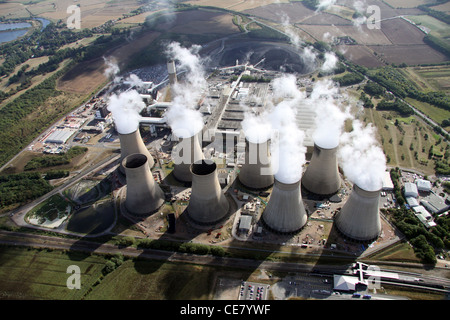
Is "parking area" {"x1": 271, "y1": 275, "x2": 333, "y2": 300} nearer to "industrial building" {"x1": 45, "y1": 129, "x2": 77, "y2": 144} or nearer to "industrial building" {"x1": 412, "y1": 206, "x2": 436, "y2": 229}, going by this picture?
"industrial building" {"x1": 412, "y1": 206, "x2": 436, "y2": 229}

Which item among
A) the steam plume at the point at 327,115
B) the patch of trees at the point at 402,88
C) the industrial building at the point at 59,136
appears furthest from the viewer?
the patch of trees at the point at 402,88

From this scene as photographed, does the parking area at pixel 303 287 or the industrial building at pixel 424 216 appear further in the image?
the industrial building at pixel 424 216

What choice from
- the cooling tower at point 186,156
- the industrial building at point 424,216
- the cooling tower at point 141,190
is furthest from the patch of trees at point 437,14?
the cooling tower at point 141,190

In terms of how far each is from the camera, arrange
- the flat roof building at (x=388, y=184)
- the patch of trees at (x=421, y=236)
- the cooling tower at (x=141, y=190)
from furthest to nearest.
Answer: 1. the flat roof building at (x=388, y=184)
2. the cooling tower at (x=141, y=190)
3. the patch of trees at (x=421, y=236)

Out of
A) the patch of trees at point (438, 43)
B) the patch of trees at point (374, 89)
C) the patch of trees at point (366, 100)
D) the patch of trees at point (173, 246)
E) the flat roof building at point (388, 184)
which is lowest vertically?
the patch of trees at point (173, 246)

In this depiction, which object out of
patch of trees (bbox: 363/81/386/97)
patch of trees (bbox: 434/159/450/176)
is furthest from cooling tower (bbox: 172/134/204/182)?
patch of trees (bbox: 363/81/386/97)

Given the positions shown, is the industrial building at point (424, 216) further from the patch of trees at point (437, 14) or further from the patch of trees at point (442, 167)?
the patch of trees at point (437, 14)
